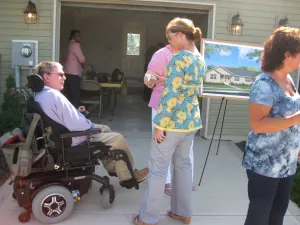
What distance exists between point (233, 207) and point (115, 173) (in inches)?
43.0

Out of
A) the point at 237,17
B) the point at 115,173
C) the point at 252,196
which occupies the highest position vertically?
the point at 237,17

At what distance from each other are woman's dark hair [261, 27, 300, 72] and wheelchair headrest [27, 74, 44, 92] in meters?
1.62

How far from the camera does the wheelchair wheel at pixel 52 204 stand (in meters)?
2.55

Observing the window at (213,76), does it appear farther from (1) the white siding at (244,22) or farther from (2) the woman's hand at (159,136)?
(1) the white siding at (244,22)

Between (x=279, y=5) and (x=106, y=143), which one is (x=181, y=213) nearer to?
(x=106, y=143)

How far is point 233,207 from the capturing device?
3.11m

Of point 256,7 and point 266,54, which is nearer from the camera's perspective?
point 266,54

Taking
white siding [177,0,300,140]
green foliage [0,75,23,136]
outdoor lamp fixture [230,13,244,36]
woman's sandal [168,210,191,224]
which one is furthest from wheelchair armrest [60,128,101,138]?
outdoor lamp fixture [230,13,244,36]

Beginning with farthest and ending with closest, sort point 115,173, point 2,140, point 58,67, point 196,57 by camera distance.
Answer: point 115,173 < point 58,67 < point 2,140 < point 196,57

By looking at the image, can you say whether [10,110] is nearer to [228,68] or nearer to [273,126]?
[228,68]

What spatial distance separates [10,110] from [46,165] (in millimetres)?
2476

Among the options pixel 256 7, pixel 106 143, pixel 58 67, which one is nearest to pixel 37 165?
pixel 106 143

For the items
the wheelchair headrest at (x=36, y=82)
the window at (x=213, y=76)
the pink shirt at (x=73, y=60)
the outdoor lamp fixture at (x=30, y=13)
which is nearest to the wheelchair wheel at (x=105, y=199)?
the wheelchair headrest at (x=36, y=82)

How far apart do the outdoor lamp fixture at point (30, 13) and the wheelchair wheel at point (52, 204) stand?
306 cm
